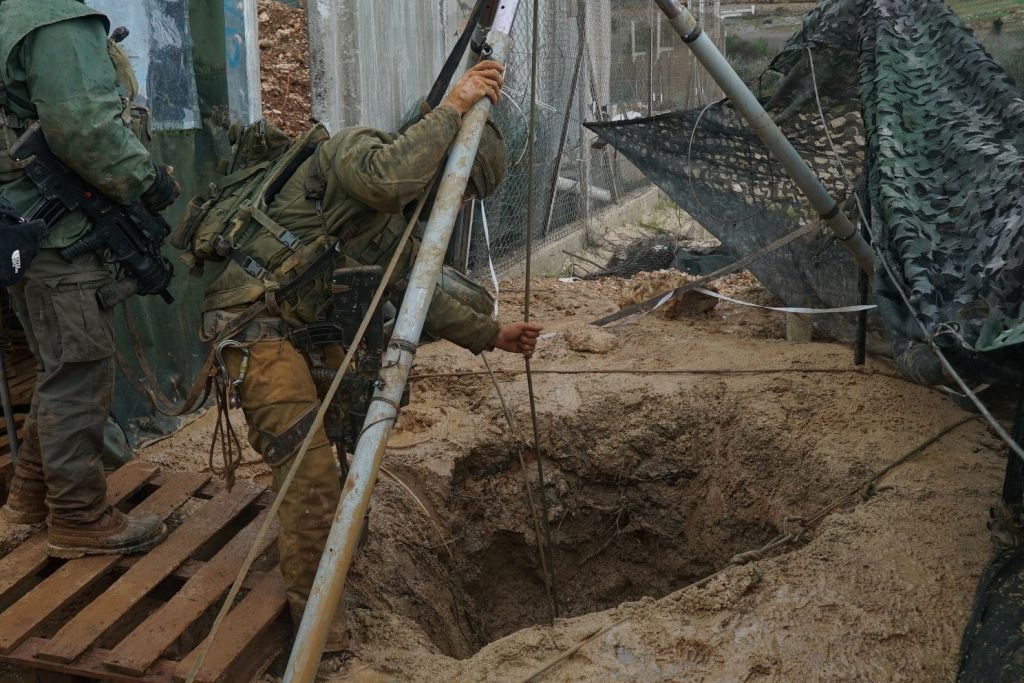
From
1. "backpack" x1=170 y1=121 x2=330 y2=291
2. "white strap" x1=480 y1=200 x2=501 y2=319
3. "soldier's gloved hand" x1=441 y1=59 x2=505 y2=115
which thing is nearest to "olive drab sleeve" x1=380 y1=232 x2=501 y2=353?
"backpack" x1=170 y1=121 x2=330 y2=291

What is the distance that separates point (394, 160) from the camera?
2.90 metres

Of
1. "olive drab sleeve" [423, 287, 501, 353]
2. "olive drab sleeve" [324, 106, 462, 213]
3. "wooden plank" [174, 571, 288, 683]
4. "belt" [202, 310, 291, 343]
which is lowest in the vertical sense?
"wooden plank" [174, 571, 288, 683]

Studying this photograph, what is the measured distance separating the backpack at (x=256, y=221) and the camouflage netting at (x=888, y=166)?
1.87 meters

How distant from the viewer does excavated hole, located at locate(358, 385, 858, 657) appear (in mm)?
4391

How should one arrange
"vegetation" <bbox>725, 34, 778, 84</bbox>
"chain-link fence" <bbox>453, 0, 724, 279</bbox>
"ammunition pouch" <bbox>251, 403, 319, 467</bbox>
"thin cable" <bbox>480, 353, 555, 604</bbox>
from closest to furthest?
1. "ammunition pouch" <bbox>251, 403, 319, 467</bbox>
2. "thin cable" <bbox>480, 353, 555, 604</bbox>
3. "chain-link fence" <bbox>453, 0, 724, 279</bbox>
4. "vegetation" <bbox>725, 34, 778, 84</bbox>

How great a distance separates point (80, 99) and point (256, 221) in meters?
0.69

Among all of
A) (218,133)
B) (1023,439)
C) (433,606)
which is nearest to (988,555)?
(1023,439)

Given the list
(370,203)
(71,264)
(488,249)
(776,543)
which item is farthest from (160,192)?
(488,249)

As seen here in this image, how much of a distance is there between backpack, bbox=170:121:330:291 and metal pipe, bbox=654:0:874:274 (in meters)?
1.42

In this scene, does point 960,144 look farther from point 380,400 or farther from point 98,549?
point 98,549

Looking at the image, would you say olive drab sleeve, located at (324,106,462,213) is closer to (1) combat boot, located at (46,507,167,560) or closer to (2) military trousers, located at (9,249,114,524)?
(2) military trousers, located at (9,249,114,524)

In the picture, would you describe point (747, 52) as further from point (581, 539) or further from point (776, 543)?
point (776, 543)

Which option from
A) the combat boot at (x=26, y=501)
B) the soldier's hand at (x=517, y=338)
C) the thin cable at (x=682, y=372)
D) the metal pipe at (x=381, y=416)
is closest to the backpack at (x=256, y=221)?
the metal pipe at (x=381, y=416)

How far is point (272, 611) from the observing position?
10.4ft
